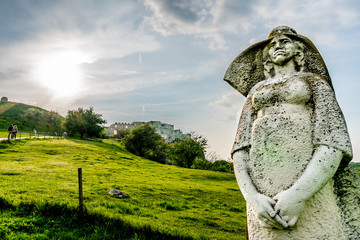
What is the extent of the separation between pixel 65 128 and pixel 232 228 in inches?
2485

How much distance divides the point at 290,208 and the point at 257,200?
→ 31 centimetres

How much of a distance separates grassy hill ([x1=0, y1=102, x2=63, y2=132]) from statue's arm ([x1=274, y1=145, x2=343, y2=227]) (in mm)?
74962

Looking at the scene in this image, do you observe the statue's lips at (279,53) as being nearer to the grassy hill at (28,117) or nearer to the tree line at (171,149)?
the tree line at (171,149)

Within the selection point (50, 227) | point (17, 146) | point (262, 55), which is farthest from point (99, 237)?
point (17, 146)

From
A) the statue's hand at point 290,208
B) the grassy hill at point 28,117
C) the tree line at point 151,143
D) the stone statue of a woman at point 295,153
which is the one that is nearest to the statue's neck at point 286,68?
the stone statue of a woman at point 295,153

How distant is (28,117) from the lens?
73000 mm

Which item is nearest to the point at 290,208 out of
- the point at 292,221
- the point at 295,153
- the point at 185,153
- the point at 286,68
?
the point at 292,221

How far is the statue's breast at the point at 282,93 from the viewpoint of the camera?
9.31 ft

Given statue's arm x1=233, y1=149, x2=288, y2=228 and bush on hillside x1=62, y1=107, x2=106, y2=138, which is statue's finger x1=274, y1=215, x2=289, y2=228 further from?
bush on hillside x1=62, y1=107, x2=106, y2=138

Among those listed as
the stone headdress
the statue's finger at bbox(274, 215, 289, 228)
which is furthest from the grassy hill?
the statue's finger at bbox(274, 215, 289, 228)

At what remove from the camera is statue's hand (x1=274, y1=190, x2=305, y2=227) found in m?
2.41

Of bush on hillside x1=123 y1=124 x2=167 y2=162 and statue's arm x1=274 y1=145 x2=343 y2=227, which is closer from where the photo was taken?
statue's arm x1=274 y1=145 x2=343 y2=227

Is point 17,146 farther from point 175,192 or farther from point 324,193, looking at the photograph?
point 324,193

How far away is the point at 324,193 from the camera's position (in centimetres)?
260
